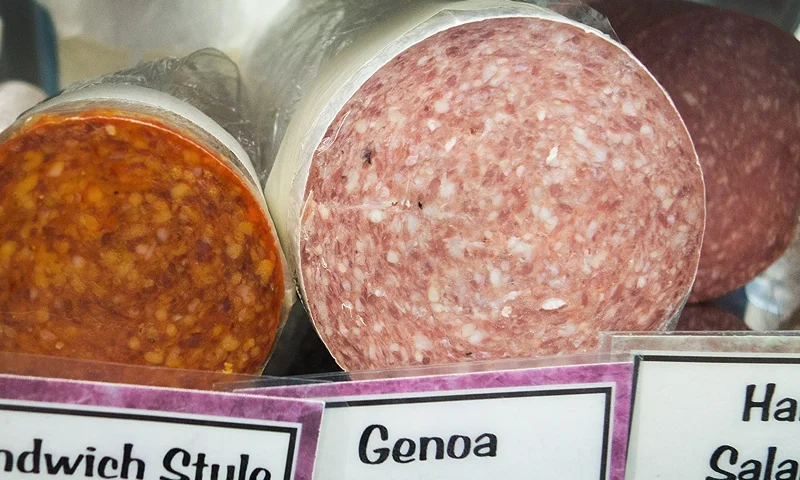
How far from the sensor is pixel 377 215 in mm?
711

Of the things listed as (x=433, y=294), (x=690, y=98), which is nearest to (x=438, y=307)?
(x=433, y=294)

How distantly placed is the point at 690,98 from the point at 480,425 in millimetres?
591

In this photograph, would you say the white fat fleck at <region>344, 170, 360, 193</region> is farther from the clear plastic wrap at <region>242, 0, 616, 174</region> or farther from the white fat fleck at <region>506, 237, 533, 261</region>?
the clear plastic wrap at <region>242, 0, 616, 174</region>

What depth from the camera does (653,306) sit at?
0.77m

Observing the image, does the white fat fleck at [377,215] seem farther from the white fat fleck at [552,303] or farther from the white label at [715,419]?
the white label at [715,419]

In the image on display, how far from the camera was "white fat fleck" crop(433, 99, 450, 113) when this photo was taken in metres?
0.70

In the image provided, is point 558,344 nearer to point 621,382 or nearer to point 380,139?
point 621,382

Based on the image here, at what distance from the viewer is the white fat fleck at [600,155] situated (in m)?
0.70

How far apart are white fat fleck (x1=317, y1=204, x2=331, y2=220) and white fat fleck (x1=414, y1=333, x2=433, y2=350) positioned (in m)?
0.17

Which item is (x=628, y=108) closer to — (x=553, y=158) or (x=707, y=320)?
(x=553, y=158)

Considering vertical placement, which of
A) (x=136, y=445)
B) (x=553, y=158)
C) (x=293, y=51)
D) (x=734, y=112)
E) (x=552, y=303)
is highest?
(x=293, y=51)

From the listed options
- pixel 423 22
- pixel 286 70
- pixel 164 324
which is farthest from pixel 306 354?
pixel 286 70

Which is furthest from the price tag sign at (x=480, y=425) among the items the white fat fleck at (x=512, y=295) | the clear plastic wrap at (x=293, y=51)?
the clear plastic wrap at (x=293, y=51)

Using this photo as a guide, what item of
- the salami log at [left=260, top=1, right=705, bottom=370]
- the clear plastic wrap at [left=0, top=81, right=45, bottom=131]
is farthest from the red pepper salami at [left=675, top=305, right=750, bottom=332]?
the clear plastic wrap at [left=0, top=81, right=45, bottom=131]
